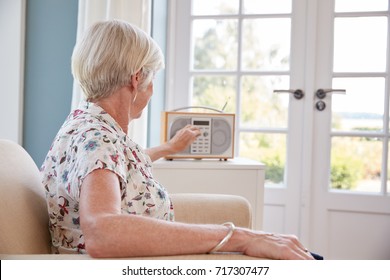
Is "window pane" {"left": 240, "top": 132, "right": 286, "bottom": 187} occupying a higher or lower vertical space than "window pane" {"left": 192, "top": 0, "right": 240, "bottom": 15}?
lower

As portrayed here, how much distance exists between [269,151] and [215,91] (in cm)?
45

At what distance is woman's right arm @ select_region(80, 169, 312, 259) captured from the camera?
91 centimetres

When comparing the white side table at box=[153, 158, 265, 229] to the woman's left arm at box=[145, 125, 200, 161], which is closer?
the woman's left arm at box=[145, 125, 200, 161]

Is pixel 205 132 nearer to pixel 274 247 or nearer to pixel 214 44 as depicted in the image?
pixel 214 44

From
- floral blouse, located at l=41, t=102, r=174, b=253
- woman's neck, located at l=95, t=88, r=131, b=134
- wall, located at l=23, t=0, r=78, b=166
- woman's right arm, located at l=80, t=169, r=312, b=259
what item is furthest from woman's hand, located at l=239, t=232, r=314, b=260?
wall, located at l=23, t=0, r=78, b=166

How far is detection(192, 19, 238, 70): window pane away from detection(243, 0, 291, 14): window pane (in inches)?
4.3

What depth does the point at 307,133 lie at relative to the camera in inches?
107

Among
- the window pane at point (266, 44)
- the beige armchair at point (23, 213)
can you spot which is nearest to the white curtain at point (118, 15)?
the window pane at point (266, 44)

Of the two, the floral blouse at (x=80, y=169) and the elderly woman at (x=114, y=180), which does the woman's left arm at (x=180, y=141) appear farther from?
the floral blouse at (x=80, y=169)

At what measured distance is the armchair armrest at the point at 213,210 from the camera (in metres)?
1.51

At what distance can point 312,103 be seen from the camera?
Answer: 107 inches

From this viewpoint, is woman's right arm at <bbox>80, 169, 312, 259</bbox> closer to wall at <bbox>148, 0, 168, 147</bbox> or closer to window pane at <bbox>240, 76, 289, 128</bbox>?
wall at <bbox>148, 0, 168, 147</bbox>

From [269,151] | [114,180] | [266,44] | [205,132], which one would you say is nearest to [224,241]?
[114,180]
